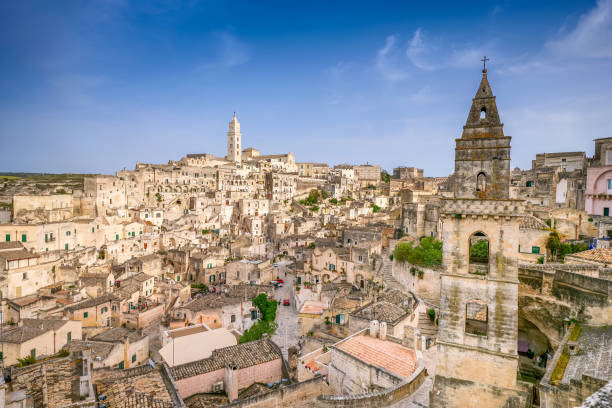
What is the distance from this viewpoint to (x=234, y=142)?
94000mm

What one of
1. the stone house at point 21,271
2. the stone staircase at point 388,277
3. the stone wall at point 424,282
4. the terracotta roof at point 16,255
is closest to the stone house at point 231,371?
the stone wall at point 424,282

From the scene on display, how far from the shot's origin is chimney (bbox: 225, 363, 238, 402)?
15.9m

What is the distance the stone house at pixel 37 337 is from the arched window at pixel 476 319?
23.5 meters

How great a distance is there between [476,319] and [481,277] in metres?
4.17

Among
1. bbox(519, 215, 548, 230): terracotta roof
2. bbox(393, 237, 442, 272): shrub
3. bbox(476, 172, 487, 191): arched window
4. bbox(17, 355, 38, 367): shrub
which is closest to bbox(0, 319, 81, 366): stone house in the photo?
bbox(17, 355, 38, 367): shrub

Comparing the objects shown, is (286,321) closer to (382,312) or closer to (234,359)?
(382,312)

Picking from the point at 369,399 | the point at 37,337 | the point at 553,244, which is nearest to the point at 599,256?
the point at 553,244

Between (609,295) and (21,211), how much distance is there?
191 ft

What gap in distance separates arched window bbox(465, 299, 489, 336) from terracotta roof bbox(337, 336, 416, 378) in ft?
9.38

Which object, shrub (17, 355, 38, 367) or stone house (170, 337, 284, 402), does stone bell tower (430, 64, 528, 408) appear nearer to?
stone house (170, 337, 284, 402)

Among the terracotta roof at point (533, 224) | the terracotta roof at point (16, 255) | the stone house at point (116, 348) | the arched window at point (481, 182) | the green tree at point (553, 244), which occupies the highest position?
the arched window at point (481, 182)

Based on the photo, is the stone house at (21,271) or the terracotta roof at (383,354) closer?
the terracotta roof at (383,354)

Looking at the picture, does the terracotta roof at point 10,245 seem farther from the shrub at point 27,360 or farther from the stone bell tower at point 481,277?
the stone bell tower at point 481,277

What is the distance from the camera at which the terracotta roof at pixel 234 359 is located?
16094mm
